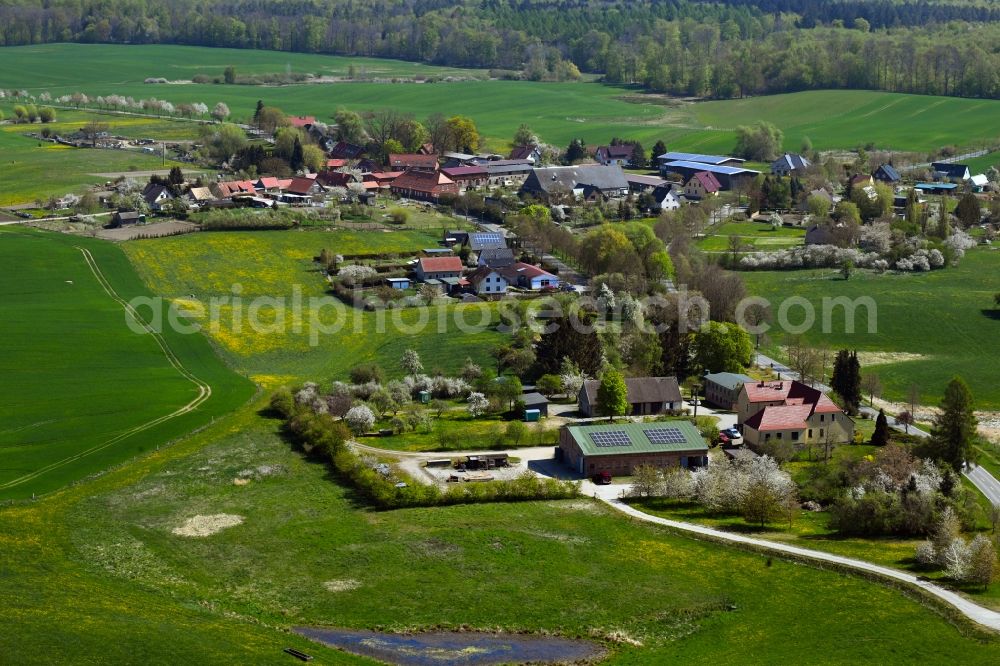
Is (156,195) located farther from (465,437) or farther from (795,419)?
(795,419)

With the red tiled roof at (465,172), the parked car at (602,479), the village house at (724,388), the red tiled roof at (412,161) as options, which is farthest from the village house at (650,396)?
the red tiled roof at (412,161)

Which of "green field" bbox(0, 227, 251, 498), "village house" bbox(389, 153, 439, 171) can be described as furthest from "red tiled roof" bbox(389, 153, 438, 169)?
"green field" bbox(0, 227, 251, 498)

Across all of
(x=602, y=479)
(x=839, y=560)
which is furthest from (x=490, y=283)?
(x=839, y=560)

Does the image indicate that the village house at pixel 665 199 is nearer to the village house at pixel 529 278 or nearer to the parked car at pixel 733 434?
the village house at pixel 529 278

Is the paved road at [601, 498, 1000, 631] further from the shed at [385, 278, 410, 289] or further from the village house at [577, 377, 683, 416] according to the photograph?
the shed at [385, 278, 410, 289]

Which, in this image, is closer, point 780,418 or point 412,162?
point 780,418
